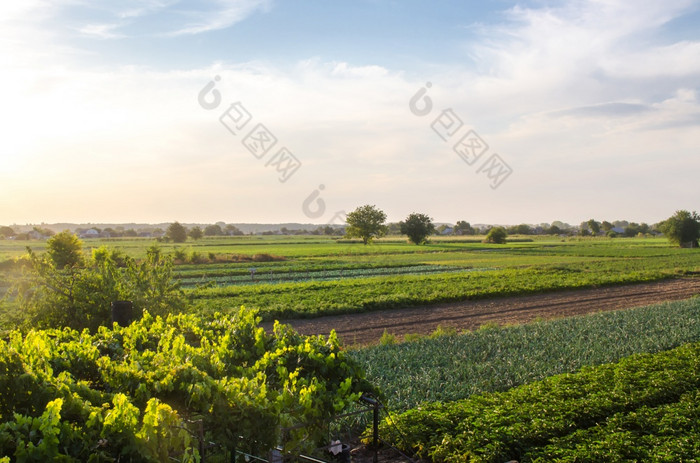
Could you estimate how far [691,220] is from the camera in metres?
89.1

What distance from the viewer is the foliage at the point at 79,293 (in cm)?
1035

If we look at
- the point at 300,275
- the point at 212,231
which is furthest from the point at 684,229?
the point at 212,231

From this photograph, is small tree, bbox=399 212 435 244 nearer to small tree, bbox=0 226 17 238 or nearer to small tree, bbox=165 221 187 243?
small tree, bbox=165 221 187 243

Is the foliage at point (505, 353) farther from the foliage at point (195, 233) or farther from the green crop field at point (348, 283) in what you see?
the foliage at point (195, 233)

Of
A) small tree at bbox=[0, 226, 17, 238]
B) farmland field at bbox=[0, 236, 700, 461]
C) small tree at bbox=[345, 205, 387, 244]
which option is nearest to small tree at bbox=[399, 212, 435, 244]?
small tree at bbox=[345, 205, 387, 244]

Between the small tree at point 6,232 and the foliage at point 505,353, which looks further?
the small tree at point 6,232

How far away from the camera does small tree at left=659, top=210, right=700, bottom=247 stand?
291ft

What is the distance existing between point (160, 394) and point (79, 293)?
22.3ft

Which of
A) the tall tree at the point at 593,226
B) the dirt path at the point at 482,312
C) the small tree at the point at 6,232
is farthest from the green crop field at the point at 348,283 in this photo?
the tall tree at the point at 593,226

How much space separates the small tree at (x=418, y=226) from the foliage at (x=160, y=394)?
92.4m

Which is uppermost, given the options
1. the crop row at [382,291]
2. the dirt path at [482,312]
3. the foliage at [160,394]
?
the foliage at [160,394]

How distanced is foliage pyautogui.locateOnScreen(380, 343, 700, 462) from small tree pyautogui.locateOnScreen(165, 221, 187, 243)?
97.9m

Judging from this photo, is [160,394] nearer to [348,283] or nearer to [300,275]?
[348,283]

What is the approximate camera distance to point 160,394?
185 inches
